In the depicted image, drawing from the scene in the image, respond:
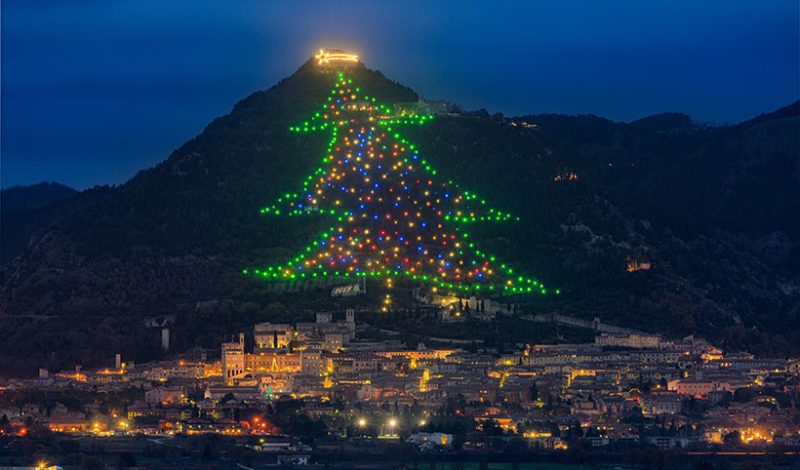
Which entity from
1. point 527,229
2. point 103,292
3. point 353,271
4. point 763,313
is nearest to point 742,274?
point 763,313

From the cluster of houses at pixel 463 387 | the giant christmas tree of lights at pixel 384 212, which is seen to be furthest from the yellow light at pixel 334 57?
the cluster of houses at pixel 463 387

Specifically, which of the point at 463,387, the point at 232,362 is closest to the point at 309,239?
the point at 232,362

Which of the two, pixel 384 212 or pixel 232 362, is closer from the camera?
pixel 232 362

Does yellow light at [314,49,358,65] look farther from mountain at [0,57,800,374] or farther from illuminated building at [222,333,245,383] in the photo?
illuminated building at [222,333,245,383]

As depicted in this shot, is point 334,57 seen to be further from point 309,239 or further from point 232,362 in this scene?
point 232,362

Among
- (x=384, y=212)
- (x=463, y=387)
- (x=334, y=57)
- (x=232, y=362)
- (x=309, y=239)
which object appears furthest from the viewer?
(x=334, y=57)

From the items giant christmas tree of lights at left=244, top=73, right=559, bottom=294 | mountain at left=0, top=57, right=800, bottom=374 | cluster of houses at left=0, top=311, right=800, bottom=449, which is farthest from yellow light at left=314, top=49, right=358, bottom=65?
cluster of houses at left=0, top=311, right=800, bottom=449

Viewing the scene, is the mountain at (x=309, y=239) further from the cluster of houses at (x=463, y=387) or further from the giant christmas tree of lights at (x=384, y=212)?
the cluster of houses at (x=463, y=387)

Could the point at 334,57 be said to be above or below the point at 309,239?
above
